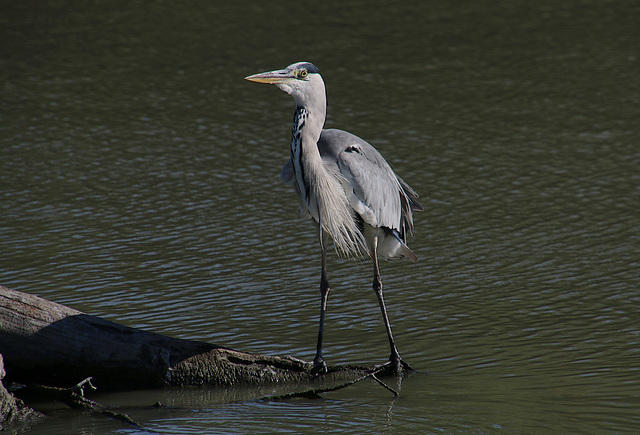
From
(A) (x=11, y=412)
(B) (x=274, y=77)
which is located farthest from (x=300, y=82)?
(A) (x=11, y=412)

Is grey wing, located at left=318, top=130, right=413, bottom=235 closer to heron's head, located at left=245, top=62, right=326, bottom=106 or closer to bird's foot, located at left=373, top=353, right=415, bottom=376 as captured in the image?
heron's head, located at left=245, top=62, right=326, bottom=106

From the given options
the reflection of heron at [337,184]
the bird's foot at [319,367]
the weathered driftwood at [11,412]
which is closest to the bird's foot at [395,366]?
the reflection of heron at [337,184]

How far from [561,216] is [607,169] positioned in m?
1.57

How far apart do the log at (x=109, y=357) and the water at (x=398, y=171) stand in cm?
14

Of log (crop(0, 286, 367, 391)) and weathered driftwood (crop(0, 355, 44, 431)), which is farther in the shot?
log (crop(0, 286, 367, 391))

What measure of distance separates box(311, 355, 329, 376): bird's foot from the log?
35mm

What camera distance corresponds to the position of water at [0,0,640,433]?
5602mm

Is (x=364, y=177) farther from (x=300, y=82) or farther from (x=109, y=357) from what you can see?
(x=109, y=357)

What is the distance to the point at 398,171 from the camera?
34.9 feet

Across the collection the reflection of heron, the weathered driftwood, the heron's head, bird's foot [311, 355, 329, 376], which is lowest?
the weathered driftwood

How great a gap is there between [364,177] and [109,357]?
2.11m

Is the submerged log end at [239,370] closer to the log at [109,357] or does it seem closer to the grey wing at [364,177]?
the log at [109,357]

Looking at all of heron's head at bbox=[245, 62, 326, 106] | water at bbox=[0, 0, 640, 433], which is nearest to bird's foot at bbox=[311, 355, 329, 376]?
water at bbox=[0, 0, 640, 433]

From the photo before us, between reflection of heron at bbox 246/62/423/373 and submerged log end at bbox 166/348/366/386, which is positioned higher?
reflection of heron at bbox 246/62/423/373
